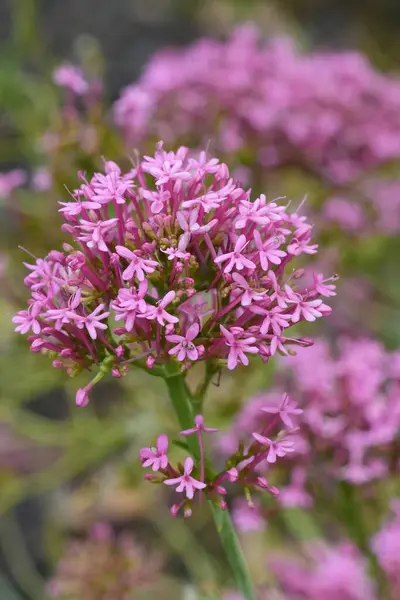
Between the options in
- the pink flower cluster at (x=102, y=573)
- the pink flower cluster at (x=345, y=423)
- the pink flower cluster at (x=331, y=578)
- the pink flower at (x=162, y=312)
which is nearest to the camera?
the pink flower at (x=162, y=312)

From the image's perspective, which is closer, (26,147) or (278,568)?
(278,568)

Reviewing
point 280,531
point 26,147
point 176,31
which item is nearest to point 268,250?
point 26,147

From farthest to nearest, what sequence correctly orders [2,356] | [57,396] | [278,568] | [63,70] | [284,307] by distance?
[57,396] < [2,356] < [278,568] < [63,70] < [284,307]

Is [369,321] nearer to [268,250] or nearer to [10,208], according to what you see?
[10,208]

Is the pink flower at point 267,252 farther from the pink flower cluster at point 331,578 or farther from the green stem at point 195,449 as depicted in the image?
the pink flower cluster at point 331,578

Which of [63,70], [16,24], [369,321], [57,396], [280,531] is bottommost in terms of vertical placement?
[280,531]

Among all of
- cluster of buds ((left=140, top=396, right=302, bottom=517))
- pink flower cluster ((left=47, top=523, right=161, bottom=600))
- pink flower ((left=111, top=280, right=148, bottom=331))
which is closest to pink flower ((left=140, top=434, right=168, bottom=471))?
cluster of buds ((left=140, top=396, right=302, bottom=517))

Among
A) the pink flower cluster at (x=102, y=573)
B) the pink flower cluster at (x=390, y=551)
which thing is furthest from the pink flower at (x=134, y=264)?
the pink flower cluster at (x=102, y=573)
